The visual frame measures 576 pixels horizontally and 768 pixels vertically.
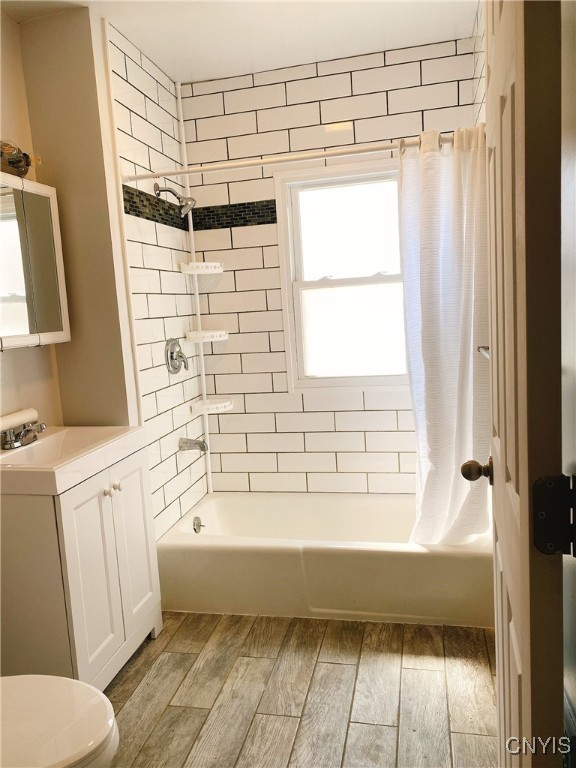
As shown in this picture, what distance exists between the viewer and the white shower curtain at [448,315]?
2.25 metres

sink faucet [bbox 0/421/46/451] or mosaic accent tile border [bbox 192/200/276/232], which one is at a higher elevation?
mosaic accent tile border [bbox 192/200/276/232]

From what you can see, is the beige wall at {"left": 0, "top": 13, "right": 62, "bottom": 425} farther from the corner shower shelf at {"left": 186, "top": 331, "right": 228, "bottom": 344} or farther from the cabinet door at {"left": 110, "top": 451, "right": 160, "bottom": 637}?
the corner shower shelf at {"left": 186, "top": 331, "right": 228, "bottom": 344}

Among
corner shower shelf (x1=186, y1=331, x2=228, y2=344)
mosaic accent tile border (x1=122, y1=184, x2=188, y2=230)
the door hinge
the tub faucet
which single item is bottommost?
the tub faucet

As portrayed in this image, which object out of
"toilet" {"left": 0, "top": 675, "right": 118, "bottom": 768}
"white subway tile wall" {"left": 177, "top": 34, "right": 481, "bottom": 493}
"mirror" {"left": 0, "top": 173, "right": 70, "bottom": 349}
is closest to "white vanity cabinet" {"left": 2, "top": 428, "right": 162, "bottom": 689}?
"toilet" {"left": 0, "top": 675, "right": 118, "bottom": 768}

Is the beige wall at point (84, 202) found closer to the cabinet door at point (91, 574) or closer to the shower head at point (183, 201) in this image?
the shower head at point (183, 201)

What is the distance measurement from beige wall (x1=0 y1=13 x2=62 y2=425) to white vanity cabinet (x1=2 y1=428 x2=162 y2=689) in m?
0.48

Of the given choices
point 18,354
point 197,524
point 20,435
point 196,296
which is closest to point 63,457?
point 20,435

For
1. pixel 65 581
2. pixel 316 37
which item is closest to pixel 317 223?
pixel 316 37

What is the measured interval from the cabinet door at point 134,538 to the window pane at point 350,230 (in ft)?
4.95

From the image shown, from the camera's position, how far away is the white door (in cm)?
69

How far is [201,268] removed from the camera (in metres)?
3.05

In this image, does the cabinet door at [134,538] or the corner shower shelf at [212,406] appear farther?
the corner shower shelf at [212,406]

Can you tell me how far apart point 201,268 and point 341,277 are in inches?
30.6

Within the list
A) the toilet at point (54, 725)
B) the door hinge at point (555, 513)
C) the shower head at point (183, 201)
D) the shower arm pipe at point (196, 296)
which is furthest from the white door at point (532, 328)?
the shower arm pipe at point (196, 296)
